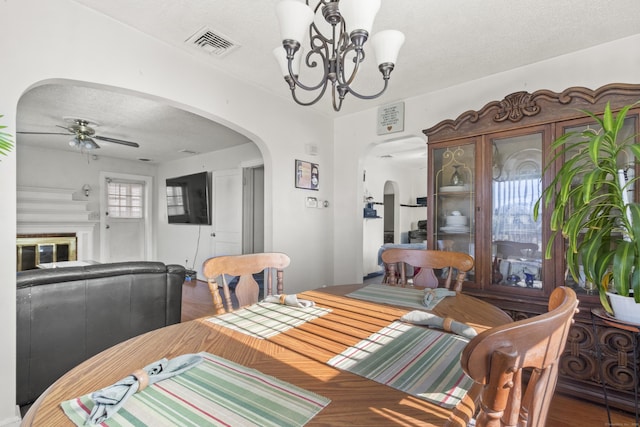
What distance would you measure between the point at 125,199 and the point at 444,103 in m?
6.70

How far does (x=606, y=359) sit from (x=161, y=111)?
459 cm

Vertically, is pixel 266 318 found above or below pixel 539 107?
below

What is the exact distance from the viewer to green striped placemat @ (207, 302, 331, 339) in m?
1.07

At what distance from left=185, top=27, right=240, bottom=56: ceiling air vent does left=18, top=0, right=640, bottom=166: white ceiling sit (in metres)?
0.03

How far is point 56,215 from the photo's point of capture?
5387mm

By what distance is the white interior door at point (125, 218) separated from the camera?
20.6 feet

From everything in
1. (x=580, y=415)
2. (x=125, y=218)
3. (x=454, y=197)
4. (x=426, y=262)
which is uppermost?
(x=454, y=197)

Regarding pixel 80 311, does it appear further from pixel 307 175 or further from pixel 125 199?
pixel 125 199

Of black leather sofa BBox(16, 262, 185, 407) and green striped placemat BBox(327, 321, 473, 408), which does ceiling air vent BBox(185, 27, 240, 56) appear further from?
green striped placemat BBox(327, 321, 473, 408)

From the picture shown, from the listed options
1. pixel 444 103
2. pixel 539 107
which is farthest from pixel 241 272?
pixel 444 103

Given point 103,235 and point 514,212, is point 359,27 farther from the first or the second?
point 103,235

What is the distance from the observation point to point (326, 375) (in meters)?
0.77

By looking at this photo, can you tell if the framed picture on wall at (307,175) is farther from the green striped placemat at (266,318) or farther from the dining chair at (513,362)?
the dining chair at (513,362)

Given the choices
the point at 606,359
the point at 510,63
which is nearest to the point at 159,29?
the point at 510,63
